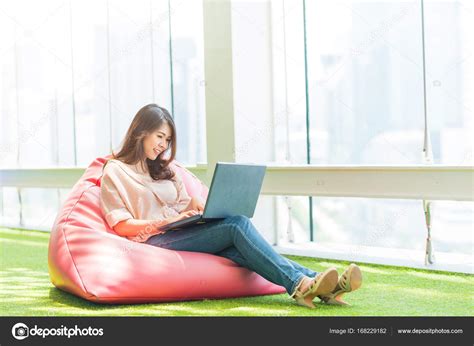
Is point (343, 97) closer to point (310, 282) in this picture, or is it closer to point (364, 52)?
point (364, 52)

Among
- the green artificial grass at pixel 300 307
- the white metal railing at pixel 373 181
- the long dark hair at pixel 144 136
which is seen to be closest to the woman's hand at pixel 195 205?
the long dark hair at pixel 144 136

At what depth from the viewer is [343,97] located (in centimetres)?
482

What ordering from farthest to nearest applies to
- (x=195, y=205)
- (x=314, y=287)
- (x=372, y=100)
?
(x=372, y=100), (x=195, y=205), (x=314, y=287)

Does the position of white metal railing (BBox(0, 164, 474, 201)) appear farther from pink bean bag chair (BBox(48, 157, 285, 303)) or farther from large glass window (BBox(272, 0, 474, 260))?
pink bean bag chair (BBox(48, 157, 285, 303))

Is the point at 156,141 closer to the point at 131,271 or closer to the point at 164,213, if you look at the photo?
the point at 164,213

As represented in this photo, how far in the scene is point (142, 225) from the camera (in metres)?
3.30

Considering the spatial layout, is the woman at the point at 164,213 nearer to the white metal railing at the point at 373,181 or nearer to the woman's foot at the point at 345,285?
the woman's foot at the point at 345,285

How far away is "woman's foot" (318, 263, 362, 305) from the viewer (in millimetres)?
2996

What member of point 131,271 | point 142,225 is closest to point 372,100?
point 142,225

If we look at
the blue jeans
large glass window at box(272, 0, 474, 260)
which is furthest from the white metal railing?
the blue jeans

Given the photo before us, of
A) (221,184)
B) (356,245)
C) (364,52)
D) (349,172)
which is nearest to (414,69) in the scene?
(364,52)

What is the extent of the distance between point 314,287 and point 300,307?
0.14 m
